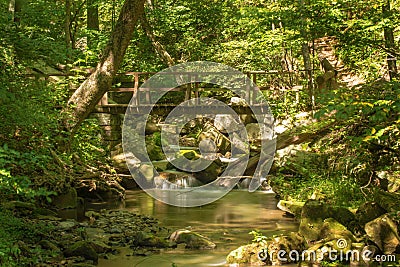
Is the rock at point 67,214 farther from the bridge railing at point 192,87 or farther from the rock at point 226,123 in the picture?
the rock at point 226,123

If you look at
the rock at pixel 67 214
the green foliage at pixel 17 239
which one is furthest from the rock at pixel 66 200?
the green foliage at pixel 17 239

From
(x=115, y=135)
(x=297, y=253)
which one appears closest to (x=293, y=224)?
(x=297, y=253)

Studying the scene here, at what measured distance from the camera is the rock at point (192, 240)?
7777 mm

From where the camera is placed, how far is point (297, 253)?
7.05 meters

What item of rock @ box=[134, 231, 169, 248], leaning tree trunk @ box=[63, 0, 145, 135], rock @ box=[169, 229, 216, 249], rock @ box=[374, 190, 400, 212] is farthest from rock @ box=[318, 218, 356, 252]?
leaning tree trunk @ box=[63, 0, 145, 135]

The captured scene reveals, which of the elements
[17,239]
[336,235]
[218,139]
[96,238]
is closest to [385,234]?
[336,235]

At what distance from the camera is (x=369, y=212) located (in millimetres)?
7500

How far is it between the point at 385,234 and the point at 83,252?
12.3 feet

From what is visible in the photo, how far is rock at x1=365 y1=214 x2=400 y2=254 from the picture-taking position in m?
6.51

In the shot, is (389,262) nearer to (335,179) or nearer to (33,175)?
(335,179)

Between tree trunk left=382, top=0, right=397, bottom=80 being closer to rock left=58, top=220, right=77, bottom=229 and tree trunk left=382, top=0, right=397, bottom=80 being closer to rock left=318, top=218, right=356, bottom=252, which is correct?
rock left=318, top=218, right=356, bottom=252

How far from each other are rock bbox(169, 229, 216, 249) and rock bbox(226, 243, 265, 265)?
77cm

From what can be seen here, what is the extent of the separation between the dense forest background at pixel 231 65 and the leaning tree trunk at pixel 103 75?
0.93ft

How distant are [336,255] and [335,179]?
3998mm
